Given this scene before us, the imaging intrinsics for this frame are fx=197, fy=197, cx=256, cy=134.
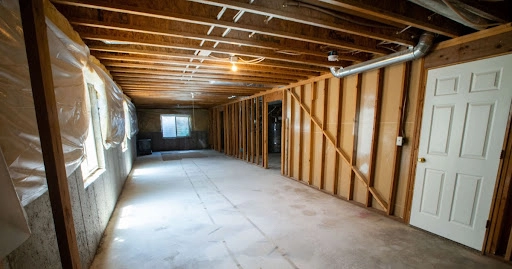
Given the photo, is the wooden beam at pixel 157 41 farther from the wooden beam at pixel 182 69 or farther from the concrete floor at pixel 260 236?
the concrete floor at pixel 260 236

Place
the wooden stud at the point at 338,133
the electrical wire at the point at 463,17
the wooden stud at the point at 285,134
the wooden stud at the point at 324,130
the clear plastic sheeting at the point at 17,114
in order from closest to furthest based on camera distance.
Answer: the clear plastic sheeting at the point at 17,114
the electrical wire at the point at 463,17
the wooden stud at the point at 338,133
the wooden stud at the point at 324,130
the wooden stud at the point at 285,134

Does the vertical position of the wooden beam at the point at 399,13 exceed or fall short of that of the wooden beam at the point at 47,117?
it exceeds it

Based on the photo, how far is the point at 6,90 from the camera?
80 centimetres

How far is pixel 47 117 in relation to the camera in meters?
0.91

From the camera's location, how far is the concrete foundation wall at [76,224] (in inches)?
41.8

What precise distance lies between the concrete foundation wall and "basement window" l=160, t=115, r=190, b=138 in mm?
7797

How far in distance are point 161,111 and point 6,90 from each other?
33.2ft

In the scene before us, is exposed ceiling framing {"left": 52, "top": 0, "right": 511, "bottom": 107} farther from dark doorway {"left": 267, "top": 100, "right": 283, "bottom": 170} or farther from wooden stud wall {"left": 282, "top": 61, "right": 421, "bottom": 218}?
dark doorway {"left": 267, "top": 100, "right": 283, "bottom": 170}

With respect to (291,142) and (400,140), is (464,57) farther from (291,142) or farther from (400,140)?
(291,142)

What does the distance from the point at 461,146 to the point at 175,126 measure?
1066 centimetres

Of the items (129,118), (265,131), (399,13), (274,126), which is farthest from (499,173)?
(274,126)

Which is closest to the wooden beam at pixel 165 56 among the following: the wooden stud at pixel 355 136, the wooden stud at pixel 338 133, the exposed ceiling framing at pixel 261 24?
the exposed ceiling framing at pixel 261 24

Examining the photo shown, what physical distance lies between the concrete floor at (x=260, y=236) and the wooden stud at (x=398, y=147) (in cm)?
33

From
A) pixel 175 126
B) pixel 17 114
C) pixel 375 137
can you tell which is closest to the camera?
pixel 17 114
